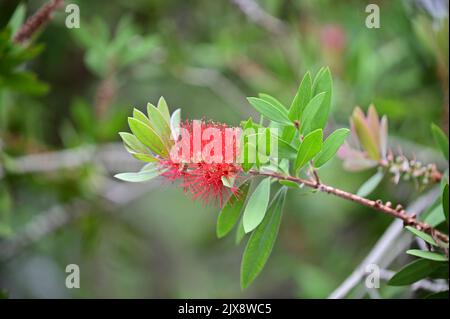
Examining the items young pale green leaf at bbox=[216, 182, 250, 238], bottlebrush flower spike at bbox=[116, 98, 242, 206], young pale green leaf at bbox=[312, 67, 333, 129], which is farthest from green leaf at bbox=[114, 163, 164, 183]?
young pale green leaf at bbox=[312, 67, 333, 129]

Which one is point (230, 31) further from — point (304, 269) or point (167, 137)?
point (167, 137)

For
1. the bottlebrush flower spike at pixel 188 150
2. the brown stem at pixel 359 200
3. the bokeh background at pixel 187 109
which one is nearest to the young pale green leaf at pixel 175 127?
the bottlebrush flower spike at pixel 188 150

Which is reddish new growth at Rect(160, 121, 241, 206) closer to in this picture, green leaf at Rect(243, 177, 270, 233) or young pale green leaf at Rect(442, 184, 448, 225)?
green leaf at Rect(243, 177, 270, 233)

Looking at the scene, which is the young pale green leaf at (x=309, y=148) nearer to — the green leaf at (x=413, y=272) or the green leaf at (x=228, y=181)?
the green leaf at (x=228, y=181)

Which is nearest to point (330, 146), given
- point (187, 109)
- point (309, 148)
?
point (309, 148)

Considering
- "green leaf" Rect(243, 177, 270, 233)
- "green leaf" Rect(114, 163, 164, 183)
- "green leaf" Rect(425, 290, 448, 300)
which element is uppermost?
"green leaf" Rect(114, 163, 164, 183)

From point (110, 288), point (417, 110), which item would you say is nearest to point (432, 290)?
point (417, 110)
